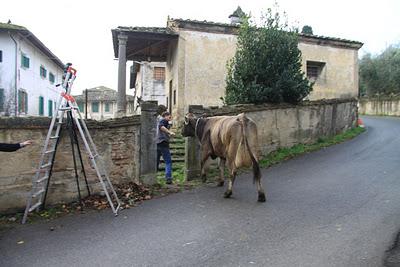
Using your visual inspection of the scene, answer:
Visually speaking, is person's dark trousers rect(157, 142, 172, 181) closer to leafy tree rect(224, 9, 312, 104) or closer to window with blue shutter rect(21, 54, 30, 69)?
leafy tree rect(224, 9, 312, 104)

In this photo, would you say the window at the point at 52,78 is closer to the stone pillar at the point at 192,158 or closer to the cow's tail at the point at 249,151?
the stone pillar at the point at 192,158

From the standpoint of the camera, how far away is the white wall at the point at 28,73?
24594 mm

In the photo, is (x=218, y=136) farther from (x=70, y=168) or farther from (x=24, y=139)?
(x=24, y=139)

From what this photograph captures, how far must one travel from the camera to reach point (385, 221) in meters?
5.83

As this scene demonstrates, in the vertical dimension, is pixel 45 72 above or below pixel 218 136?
above

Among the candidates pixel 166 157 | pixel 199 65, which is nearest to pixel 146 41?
pixel 199 65

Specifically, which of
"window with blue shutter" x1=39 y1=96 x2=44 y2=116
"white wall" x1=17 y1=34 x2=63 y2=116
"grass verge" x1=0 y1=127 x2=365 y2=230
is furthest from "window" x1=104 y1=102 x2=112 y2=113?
"grass verge" x1=0 y1=127 x2=365 y2=230

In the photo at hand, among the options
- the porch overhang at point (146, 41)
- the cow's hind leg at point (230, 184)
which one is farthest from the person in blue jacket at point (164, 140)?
the porch overhang at point (146, 41)

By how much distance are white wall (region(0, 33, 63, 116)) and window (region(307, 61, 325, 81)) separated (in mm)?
15746

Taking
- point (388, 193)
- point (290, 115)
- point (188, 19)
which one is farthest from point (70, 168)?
point (188, 19)

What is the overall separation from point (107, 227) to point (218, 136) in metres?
3.34

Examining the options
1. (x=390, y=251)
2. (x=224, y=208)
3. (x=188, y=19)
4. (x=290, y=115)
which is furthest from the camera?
(x=188, y=19)

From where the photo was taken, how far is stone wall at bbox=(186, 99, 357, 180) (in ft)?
33.2

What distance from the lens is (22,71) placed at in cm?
2611
